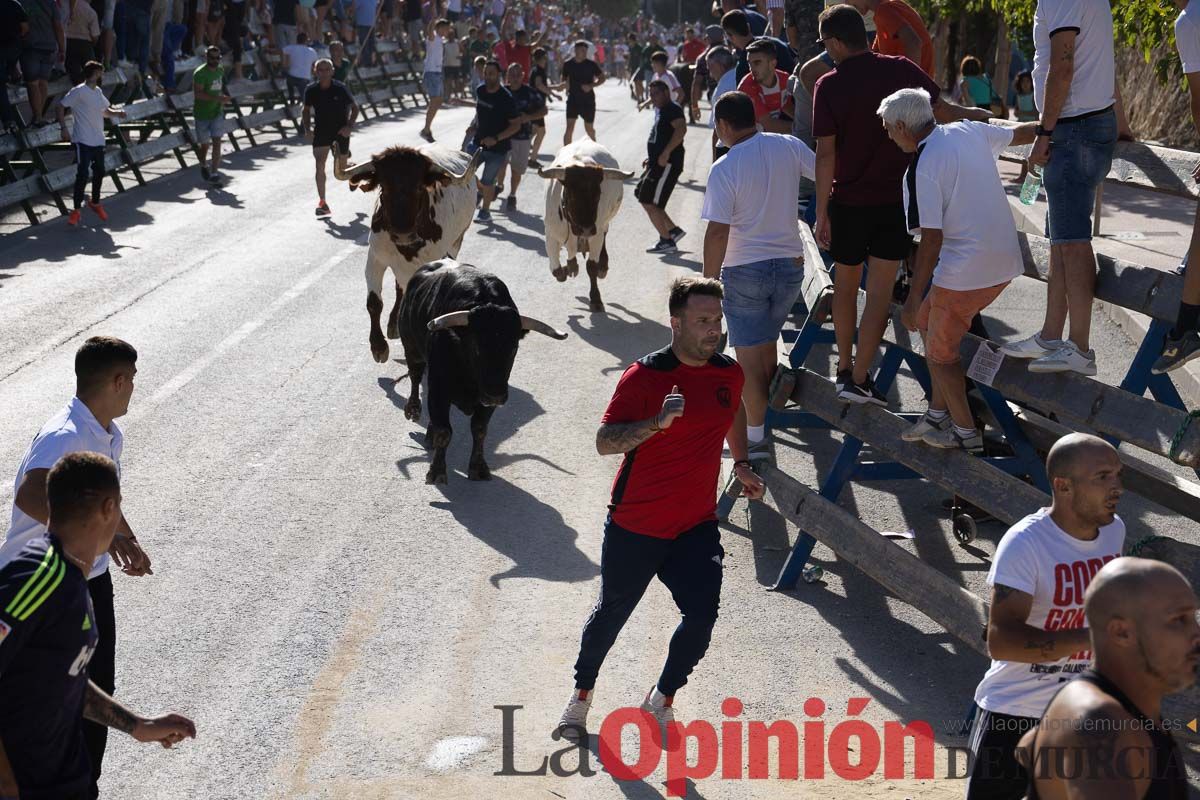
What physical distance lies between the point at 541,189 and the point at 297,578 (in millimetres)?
15032

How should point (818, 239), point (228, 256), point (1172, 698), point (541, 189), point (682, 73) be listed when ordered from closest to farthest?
point (1172, 698) → point (818, 239) → point (228, 256) → point (541, 189) → point (682, 73)

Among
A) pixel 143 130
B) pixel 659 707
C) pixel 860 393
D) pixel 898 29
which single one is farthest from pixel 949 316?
pixel 143 130

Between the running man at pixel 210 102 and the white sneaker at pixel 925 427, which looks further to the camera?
the running man at pixel 210 102

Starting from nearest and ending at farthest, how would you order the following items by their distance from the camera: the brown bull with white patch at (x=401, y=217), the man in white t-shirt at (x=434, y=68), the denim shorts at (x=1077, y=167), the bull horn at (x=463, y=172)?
the denim shorts at (x=1077, y=167) < the brown bull with white patch at (x=401, y=217) < the bull horn at (x=463, y=172) < the man in white t-shirt at (x=434, y=68)

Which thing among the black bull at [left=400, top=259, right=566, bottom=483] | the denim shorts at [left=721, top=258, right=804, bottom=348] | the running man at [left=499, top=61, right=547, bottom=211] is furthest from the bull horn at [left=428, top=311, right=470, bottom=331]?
the running man at [left=499, top=61, right=547, bottom=211]

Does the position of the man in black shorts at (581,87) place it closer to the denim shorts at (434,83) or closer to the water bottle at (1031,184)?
the denim shorts at (434,83)

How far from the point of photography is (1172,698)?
5.21 metres

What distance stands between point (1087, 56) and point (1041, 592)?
386 cm

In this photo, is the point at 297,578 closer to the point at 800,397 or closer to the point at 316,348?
the point at 800,397

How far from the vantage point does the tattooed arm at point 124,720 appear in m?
4.05

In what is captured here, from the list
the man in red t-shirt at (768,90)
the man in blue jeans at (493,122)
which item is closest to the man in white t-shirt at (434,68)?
the man in blue jeans at (493,122)

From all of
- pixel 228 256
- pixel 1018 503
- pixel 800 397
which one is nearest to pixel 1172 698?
pixel 1018 503

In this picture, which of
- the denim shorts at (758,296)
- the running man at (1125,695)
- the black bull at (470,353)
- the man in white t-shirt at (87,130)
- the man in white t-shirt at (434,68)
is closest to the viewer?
the running man at (1125,695)

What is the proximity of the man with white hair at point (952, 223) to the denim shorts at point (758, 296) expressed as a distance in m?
1.33
